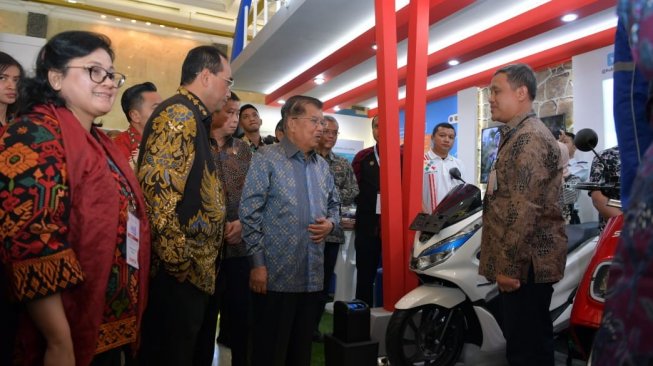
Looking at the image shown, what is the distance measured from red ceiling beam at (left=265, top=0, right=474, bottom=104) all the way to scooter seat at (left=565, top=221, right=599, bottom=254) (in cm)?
228

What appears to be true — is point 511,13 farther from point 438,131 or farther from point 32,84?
point 32,84

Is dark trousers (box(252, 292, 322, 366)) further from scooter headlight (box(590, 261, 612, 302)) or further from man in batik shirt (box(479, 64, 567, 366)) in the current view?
scooter headlight (box(590, 261, 612, 302))

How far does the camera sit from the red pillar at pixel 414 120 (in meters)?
3.19

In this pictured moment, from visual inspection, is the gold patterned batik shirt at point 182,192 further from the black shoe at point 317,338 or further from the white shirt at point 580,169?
the white shirt at point 580,169

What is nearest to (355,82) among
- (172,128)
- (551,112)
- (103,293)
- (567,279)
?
(551,112)

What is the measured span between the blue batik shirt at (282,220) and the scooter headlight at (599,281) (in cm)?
113

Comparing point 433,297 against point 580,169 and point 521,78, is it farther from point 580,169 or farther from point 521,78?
point 580,169

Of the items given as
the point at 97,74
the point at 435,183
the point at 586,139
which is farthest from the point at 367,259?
the point at 97,74

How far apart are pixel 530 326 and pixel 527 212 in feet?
1.51

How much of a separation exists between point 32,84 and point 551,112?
622cm

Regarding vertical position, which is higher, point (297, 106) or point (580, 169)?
point (297, 106)

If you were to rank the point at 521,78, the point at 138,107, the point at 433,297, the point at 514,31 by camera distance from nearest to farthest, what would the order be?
the point at 521,78
the point at 433,297
the point at 138,107
the point at 514,31

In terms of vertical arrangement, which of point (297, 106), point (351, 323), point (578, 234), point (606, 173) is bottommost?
point (351, 323)

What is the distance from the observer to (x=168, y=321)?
5.15ft
